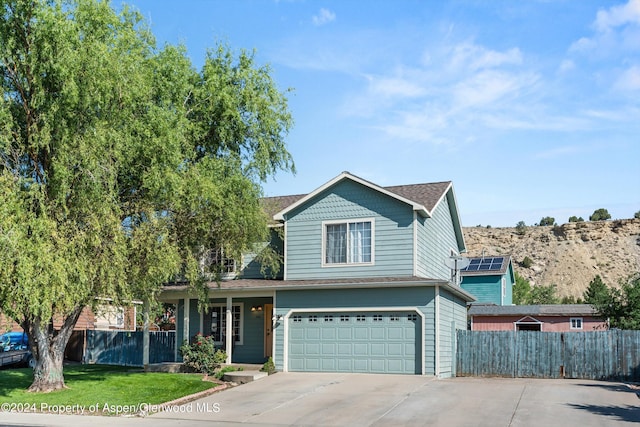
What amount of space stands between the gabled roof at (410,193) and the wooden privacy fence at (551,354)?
4.86 meters

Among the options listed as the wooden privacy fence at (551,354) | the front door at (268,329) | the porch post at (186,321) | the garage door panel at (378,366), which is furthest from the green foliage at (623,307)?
the porch post at (186,321)

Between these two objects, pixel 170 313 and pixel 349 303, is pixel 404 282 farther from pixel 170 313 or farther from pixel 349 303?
pixel 170 313

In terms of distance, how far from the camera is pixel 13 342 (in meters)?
31.7

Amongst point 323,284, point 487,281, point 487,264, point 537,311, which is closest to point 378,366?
point 323,284

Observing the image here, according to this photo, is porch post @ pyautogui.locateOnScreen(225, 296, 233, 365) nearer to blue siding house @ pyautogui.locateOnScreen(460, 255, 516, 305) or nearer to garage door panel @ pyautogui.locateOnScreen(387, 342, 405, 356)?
garage door panel @ pyautogui.locateOnScreen(387, 342, 405, 356)

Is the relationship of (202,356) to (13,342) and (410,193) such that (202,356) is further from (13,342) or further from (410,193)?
(13,342)

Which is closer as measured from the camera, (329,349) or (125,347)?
(329,349)

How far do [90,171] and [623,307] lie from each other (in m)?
22.5

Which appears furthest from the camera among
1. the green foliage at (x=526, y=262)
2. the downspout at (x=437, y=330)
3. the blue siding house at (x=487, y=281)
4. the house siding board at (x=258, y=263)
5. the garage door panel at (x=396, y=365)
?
the green foliage at (x=526, y=262)

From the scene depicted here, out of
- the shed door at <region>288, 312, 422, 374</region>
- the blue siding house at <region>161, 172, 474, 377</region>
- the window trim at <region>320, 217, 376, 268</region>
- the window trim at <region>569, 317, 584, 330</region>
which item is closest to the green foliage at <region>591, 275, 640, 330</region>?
the window trim at <region>569, 317, 584, 330</region>

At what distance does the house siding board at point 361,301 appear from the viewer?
22891 mm

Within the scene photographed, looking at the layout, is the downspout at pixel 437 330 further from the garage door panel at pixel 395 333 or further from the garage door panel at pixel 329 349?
the garage door panel at pixel 329 349

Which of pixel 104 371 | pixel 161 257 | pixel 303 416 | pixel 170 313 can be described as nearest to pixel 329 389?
pixel 303 416

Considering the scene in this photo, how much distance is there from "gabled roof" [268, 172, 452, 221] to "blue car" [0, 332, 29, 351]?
44.2 ft
